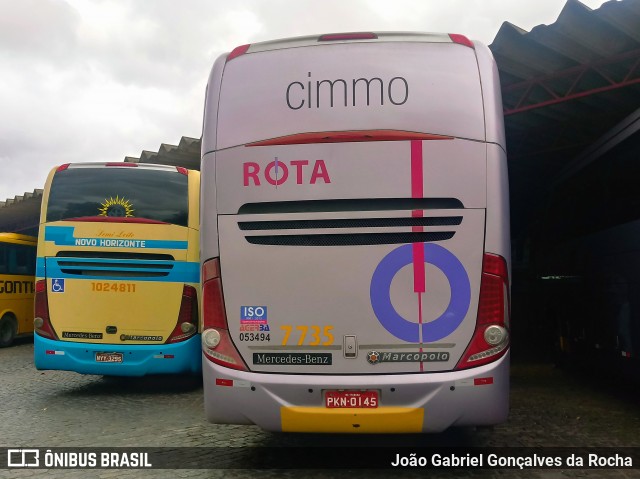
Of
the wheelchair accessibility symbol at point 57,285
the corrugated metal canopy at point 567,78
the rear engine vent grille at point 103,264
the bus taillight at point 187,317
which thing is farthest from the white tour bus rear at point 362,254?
the corrugated metal canopy at point 567,78

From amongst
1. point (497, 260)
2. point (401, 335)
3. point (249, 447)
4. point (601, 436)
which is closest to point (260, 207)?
point (401, 335)

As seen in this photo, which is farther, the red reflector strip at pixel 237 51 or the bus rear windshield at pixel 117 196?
the bus rear windshield at pixel 117 196

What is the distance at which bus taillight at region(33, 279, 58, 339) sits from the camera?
8.80 m

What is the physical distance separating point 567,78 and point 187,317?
24.8ft

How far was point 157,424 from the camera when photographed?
710 cm

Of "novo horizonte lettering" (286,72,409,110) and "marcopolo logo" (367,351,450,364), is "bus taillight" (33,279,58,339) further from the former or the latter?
"marcopolo logo" (367,351,450,364)

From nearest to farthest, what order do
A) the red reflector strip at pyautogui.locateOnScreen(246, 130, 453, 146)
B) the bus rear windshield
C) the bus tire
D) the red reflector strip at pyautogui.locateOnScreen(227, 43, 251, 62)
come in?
the red reflector strip at pyautogui.locateOnScreen(246, 130, 453, 146) → the red reflector strip at pyautogui.locateOnScreen(227, 43, 251, 62) → the bus rear windshield → the bus tire

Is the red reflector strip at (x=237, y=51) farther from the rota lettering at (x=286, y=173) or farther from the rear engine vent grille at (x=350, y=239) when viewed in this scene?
the rear engine vent grille at (x=350, y=239)

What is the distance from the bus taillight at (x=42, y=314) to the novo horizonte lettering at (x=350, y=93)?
551cm

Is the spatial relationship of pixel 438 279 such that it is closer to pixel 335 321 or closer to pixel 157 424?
pixel 335 321

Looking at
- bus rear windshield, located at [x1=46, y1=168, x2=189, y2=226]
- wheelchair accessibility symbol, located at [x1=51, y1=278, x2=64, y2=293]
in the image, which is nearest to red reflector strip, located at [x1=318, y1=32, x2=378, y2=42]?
bus rear windshield, located at [x1=46, y1=168, x2=189, y2=226]

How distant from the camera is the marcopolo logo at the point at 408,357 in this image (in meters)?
4.71

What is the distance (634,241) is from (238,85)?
481 cm

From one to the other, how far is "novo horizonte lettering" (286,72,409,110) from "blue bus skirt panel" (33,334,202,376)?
4.87 metres
